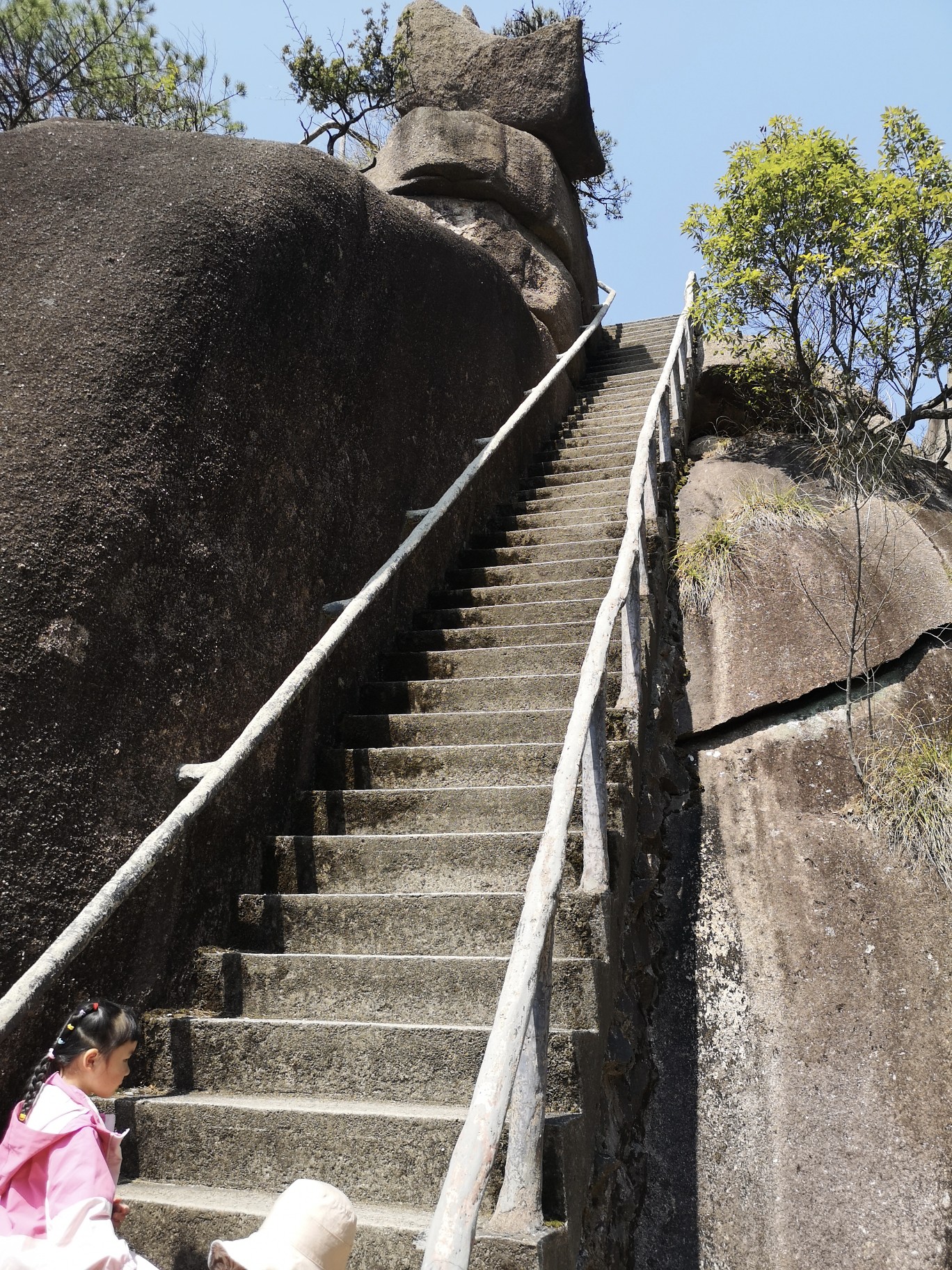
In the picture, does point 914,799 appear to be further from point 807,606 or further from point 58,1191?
point 58,1191

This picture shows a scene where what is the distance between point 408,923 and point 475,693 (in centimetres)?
175

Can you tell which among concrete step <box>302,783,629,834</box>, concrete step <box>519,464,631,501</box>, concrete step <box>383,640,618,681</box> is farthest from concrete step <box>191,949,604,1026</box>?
concrete step <box>519,464,631,501</box>

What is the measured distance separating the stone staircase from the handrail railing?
15 centimetres

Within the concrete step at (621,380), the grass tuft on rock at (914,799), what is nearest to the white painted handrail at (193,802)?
the grass tuft on rock at (914,799)

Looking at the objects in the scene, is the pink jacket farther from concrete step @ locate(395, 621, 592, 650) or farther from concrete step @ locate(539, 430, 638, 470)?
concrete step @ locate(539, 430, 638, 470)

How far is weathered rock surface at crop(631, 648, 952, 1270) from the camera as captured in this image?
4191 mm

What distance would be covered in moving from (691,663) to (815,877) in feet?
6.22

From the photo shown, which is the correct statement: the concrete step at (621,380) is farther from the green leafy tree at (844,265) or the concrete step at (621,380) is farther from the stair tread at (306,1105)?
the stair tread at (306,1105)

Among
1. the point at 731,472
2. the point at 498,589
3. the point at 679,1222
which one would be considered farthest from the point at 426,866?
the point at 731,472

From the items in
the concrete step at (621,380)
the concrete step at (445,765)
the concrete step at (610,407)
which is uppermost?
the concrete step at (621,380)

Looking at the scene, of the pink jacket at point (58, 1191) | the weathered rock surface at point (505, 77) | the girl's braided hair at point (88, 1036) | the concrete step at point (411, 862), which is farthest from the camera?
the weathered rock surface at point (505, 77)

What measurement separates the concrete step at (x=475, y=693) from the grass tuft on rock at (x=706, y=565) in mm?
2155

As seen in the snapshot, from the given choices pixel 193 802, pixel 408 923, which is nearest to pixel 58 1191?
pixel 193 802

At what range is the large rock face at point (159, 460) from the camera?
3414 millimetres
